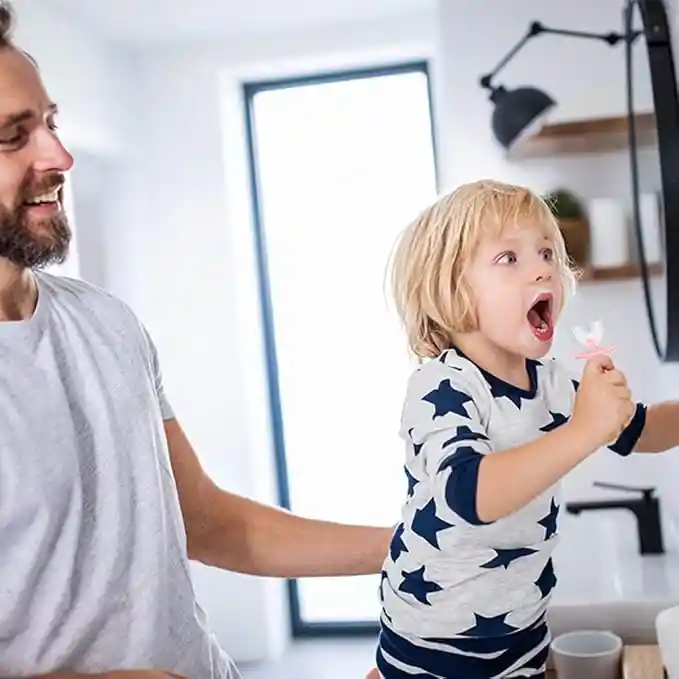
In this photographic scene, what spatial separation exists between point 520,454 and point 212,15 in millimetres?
2474

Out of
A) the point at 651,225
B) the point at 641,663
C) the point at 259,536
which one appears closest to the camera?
the point at 259,536

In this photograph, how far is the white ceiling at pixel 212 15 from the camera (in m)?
2.80

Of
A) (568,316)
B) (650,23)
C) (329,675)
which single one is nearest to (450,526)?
(650,23)

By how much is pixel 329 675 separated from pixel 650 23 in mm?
2500

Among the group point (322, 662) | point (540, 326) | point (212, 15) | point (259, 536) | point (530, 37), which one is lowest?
point (322, 662)

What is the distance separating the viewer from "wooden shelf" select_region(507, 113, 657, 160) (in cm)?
218

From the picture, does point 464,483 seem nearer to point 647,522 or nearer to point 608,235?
point 647,522

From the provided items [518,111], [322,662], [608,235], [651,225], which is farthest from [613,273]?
[322,662]

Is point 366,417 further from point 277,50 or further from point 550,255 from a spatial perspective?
point 550,255

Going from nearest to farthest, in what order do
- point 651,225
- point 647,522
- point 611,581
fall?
point 651,225
point 611,581
point 647,522

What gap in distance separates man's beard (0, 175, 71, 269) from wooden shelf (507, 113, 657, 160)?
1.43m

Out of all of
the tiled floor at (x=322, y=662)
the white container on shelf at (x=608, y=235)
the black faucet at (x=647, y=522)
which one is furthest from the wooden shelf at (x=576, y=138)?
the tiled floor at (x=322, y=662)

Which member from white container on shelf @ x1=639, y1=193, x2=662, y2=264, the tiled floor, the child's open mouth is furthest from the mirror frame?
the tiled floor

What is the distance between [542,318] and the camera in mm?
919
